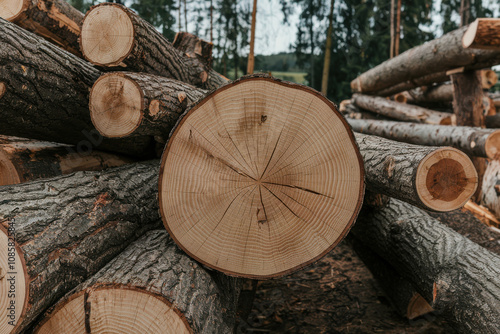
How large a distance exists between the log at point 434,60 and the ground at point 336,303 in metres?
2.12

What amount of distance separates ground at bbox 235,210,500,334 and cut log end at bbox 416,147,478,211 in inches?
44.2

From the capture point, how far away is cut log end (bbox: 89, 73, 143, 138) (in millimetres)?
1756

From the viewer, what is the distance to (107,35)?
6.79ft

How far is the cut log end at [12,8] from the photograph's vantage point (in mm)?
2369

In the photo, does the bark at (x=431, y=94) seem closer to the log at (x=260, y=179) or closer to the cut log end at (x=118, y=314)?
the log at (x=260, y=179)

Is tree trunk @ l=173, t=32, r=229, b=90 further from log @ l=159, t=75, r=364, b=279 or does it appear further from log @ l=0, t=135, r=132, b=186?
log @ l=159, t=75, r=364, b=279

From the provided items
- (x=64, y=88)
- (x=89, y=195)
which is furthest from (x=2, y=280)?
(x=64, y=88)

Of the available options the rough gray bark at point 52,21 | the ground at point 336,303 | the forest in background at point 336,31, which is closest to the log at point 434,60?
the ground at point 336,303

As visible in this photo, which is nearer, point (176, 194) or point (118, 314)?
point (118, 314)

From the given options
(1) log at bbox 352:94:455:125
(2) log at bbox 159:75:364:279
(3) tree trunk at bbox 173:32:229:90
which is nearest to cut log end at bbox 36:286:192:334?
(2) log at bbox 159:75:364:279

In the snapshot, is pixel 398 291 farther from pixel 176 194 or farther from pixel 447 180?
pixel 176 194

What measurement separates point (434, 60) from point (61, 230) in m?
5.04

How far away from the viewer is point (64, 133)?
2135 millimetres

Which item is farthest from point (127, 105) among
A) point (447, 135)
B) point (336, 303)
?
point (447, 135)
